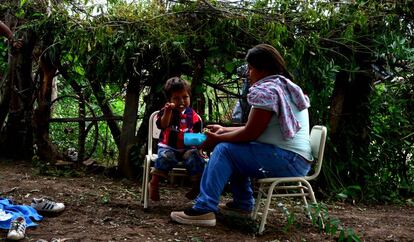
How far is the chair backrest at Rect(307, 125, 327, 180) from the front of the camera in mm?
3529

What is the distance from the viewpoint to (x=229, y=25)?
15.9 feet

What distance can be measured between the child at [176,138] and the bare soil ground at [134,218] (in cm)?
31

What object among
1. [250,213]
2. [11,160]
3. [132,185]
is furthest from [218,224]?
[11,160]

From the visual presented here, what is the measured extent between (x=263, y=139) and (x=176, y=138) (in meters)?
0.91

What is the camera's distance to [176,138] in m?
4.05

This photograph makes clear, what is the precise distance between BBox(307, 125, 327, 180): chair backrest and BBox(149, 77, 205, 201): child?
85cm

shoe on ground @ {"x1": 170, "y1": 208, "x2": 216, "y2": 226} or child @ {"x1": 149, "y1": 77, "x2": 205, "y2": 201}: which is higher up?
child @ {"x1": 149, "y1": 77, "x2": 205, "y2": 201}

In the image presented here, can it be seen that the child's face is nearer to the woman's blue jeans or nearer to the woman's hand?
the woman's hand

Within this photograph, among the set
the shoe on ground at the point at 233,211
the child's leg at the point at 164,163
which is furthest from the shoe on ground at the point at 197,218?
the child's leg at the point at 164,163

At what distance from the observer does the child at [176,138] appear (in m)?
3.89

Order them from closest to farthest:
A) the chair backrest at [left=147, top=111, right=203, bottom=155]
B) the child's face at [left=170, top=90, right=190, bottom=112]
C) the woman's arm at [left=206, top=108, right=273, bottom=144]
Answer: the woman's arm at [left=206, top=108, right=273, bottom=144] → the child's face at [left=170, top=90, right=190, bottom=112] → the chair backrest at [left=147, top=111, right=203, bottom=155]

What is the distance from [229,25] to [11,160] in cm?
330

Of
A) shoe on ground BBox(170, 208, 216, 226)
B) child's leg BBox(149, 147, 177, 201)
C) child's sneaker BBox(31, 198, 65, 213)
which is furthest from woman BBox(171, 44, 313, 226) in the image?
child's sneaker BBox(31, 198, 65, 213)

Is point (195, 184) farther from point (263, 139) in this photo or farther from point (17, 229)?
point (17, 229)
